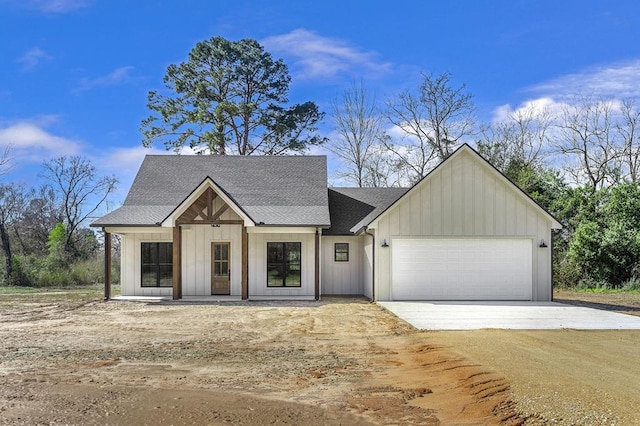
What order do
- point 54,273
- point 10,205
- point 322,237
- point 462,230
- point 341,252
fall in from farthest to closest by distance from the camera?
point 10,205 < point 54,273 < point 341,252 < point 322,237 < point 462,230

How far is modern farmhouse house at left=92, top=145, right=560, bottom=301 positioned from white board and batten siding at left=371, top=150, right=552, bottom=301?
0.11 feet

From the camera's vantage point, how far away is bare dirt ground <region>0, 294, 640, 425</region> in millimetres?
6047

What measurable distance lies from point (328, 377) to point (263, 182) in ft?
50.2

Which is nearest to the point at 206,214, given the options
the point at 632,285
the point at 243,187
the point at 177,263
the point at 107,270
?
the point at 177,263

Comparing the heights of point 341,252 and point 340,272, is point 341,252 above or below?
above

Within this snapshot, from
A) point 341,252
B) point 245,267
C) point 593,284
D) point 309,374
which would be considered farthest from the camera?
point 593,284

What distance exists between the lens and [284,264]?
66.0 ft

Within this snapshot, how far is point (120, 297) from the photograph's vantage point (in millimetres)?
19891

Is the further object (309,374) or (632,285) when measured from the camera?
(632,285)

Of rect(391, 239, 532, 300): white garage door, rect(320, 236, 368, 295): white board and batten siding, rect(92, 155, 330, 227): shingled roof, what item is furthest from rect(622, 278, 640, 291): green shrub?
rect(92, 155, 330, 227): shingled roof

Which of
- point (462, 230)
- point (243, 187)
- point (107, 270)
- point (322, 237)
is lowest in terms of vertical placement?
point (107, 270)

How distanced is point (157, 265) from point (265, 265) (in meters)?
3.87

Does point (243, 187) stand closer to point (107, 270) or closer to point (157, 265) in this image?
point (157, 265)

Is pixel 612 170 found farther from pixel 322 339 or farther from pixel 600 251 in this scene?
pixel 322 339
